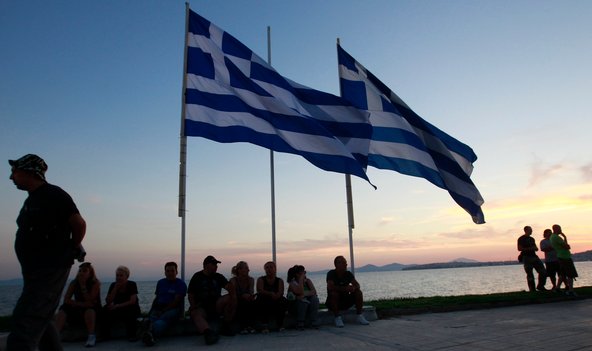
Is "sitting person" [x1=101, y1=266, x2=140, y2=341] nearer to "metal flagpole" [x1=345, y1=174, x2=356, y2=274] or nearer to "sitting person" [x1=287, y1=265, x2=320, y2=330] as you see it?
"sitting person" [x1=287, y1=265, x2=320, y2=330]

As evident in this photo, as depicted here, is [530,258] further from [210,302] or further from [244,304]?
[210,302]

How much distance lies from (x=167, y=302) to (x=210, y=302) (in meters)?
0.68

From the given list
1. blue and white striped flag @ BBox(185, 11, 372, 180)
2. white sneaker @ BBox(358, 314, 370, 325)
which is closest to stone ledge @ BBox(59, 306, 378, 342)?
white sneaker @ BBox(358, 314, 370, 325)

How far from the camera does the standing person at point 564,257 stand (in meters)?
11.8

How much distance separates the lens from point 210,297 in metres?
7.38

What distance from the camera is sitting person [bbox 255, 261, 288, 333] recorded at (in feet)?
25.0

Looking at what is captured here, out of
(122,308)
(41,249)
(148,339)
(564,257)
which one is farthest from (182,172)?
(564,257)

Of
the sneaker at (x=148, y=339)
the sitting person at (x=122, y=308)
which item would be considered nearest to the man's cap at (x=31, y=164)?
the sneaker at (x=148, y=339)

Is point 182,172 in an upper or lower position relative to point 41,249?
upper

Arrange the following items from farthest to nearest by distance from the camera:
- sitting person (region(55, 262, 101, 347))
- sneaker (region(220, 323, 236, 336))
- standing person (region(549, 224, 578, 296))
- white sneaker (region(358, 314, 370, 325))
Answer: standing person (region(549, 224, 578, 296)), white sneaker (region(358, 314, 370, 325)), sneaker (region(220, 323, 236, 336)), sitting person (region(55, 262, 101, 347))

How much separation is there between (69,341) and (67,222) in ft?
13.3

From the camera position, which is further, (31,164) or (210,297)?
(210,297)

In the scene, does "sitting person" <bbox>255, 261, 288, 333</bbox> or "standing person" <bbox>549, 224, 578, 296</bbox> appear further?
"standing person" <bbox>549, 224, 578, 296</bbox>

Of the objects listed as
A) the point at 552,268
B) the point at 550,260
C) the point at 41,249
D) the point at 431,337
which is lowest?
the point at 431,337
